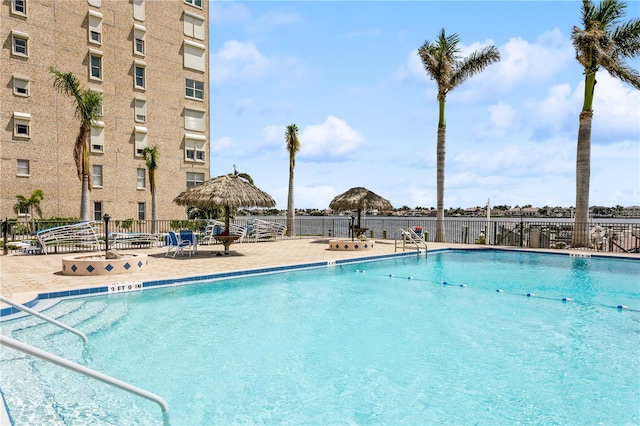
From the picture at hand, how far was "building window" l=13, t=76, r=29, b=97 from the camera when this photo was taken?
24.7m

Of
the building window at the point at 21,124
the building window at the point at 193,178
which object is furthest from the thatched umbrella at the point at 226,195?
the building window at the point at 193,178

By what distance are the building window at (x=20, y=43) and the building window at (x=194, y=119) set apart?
1098 cm

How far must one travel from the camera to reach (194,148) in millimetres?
33719

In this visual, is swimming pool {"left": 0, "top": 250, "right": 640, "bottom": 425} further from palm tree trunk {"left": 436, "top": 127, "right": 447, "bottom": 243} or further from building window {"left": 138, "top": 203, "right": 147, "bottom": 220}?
building window {"left": 138, "top": 203, "right": 147, "bottom": 220}

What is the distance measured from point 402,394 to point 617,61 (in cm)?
2064

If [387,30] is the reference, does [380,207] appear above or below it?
below

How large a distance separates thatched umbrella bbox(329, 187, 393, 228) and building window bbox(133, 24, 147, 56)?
20.4m

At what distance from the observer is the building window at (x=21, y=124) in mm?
24656

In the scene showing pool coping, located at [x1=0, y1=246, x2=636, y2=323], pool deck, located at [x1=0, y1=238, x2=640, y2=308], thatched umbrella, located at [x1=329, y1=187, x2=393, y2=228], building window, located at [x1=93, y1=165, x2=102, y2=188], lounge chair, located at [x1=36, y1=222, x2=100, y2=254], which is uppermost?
building window, located at [x1=93, y1=165, x2=102, y2=188]

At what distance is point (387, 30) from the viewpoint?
1356cm

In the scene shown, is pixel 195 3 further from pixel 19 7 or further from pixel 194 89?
pixel 19 7

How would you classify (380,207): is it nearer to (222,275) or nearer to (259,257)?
Result: (259,257)

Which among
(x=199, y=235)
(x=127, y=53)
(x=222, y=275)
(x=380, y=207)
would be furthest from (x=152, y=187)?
(x=222, y=275)

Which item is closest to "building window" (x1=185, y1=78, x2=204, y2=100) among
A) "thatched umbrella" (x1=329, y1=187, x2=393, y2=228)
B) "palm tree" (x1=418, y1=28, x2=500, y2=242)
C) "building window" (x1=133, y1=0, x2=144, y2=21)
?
"building window" (x1=133, y1=0, x2=144, y2=21)
